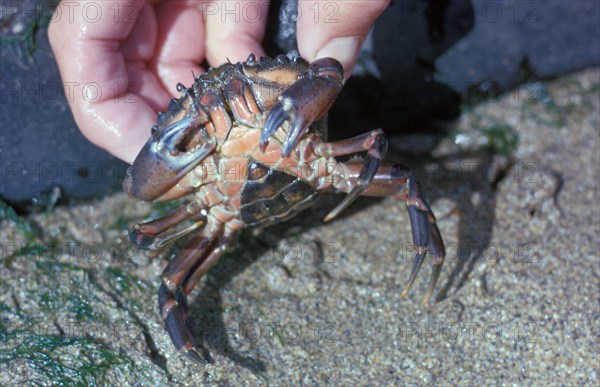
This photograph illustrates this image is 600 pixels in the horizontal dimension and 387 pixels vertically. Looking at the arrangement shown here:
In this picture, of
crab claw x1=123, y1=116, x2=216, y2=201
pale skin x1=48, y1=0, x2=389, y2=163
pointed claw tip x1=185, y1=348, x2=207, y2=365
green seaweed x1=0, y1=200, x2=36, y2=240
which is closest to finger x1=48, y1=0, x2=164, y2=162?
pale skin x1=48, y1=0, x2=389, y2=163

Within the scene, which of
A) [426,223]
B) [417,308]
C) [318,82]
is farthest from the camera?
[417,308]

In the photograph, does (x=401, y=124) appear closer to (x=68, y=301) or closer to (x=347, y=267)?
(x=347, y=267)

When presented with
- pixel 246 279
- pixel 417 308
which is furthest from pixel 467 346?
pixel 246 279

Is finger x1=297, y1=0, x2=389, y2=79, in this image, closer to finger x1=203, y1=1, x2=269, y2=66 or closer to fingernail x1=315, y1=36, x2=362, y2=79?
fingernail x1=315, y1=36, x2=362, y2=79

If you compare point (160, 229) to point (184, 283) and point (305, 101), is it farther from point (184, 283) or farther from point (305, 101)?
point (305, 101)

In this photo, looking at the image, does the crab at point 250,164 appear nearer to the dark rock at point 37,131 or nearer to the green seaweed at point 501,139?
the dark rock at point 37,131

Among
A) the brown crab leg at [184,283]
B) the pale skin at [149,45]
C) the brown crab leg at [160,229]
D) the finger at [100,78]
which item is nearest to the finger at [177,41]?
the pale skin at [149,45]
